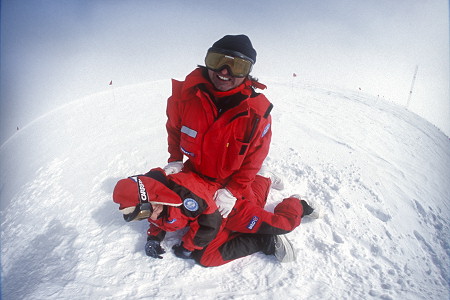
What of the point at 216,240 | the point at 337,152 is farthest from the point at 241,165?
the point at 337,152

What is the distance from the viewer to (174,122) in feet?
6.71

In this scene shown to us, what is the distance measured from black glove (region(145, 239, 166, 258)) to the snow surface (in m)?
0.06

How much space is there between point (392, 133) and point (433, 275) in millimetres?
4230

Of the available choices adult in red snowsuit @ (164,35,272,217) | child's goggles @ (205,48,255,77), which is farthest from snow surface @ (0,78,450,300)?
child's goggles @ (205,48,255,77)

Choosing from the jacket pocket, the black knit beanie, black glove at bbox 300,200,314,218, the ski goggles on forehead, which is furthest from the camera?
black glove at bbox 300,200,314,218

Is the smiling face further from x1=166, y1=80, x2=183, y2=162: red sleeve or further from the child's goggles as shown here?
x1=166, y1=80, x2=183, y2=162: red sleeve

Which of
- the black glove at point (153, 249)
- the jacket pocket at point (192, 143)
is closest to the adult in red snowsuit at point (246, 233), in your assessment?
the black glove at point (153, 249)

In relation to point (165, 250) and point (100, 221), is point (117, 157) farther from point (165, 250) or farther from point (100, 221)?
point (165, 250)

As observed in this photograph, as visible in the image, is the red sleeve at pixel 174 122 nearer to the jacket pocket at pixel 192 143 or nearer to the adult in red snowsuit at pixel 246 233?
the jacket pocket at pixel 192 143

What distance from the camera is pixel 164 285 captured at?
1705 mm

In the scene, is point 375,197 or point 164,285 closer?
point 164,285

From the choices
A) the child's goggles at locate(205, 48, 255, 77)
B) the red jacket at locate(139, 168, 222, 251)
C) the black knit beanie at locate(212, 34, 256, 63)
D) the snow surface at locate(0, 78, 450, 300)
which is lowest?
the snow surface at locate(0, 78, 450, 300)

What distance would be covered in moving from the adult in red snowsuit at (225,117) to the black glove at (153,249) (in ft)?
2.20

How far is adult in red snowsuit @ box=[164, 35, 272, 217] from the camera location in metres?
1.65
